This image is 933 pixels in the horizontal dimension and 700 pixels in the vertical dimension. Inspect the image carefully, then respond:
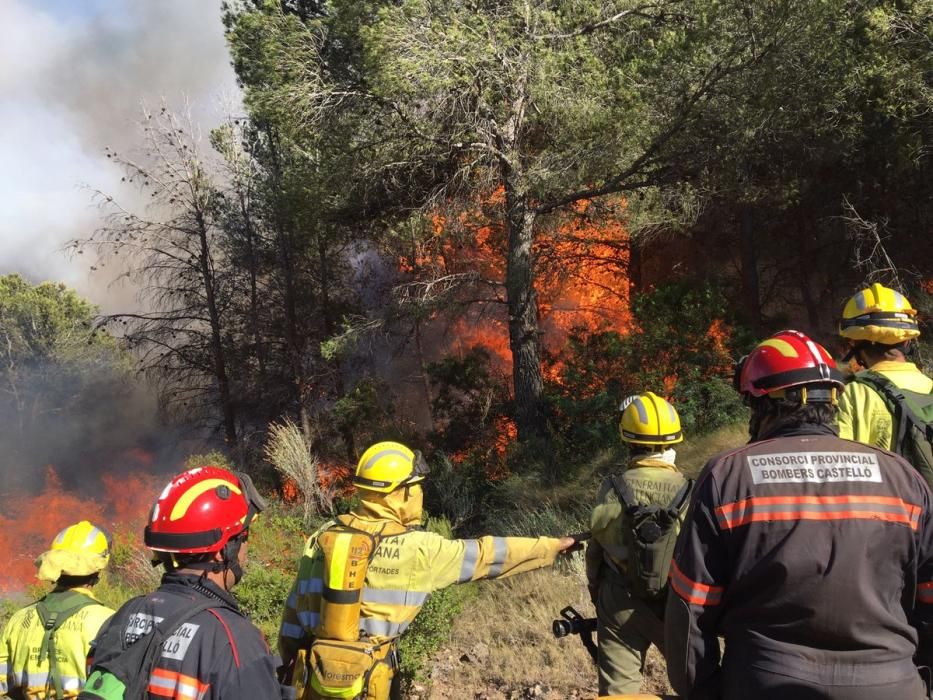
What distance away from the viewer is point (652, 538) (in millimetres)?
3098

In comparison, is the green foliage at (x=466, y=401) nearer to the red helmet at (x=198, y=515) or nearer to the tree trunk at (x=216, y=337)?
the tree trunk at (x=216, y=337)

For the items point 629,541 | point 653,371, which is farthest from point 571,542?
point 653,371

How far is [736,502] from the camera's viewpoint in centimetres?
189

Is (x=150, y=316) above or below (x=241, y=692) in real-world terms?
above

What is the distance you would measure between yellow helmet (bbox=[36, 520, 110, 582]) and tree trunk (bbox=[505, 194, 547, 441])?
33.4 ft

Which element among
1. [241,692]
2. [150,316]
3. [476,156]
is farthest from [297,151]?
[241,692]

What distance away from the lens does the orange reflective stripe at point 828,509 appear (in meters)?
1.84

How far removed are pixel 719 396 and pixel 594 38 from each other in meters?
6.16

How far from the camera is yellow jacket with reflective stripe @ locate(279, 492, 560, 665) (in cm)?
293

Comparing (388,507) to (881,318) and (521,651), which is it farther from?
(521,651)

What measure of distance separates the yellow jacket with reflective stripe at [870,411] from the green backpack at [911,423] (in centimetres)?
2

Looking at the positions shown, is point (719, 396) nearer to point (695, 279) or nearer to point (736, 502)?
point (695, 279)

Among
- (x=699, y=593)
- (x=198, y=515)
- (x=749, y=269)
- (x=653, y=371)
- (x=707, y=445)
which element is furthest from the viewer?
(x=749, y=269)

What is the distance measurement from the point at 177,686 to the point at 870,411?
97.8 inches
